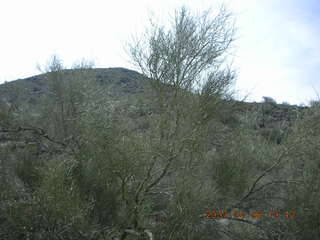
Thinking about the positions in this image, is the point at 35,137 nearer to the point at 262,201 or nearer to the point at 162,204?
the point at 162,204

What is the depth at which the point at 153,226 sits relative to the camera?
481 centimetres

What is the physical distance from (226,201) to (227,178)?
2.38 ft

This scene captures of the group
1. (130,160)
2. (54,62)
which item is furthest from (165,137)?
(54,62)
